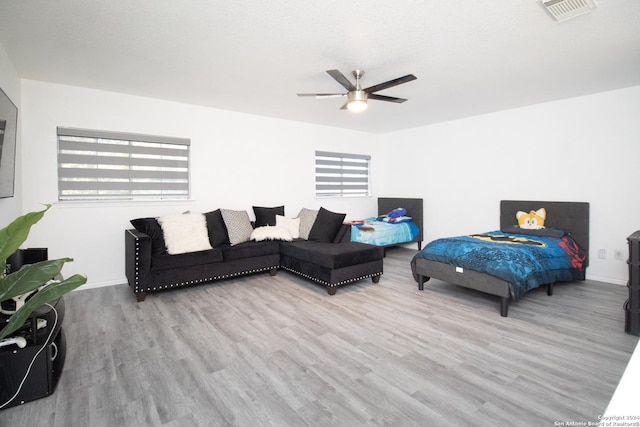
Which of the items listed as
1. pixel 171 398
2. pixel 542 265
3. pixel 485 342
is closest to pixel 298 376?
pixel 171 398

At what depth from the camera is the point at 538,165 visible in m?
4.73

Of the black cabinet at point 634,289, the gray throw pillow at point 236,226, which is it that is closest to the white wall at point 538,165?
the black cabinet at point 634,289

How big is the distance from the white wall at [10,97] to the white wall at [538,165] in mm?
5869

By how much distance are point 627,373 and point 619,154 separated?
4.64 metres

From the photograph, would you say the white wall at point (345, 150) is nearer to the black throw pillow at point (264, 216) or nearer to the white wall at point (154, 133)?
the white wall at point (154, 133)

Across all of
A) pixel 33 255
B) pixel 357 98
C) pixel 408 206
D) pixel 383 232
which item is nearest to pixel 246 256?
pixel 33 255

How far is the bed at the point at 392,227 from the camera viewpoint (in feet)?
18.0

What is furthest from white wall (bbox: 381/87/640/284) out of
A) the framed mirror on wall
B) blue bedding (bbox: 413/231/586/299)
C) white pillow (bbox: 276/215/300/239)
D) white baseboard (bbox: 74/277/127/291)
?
the framed mirror on wall

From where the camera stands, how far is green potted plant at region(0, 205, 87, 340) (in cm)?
126

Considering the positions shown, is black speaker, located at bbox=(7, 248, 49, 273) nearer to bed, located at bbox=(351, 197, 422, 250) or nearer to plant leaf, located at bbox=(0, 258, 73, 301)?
plant leaf, located at bbox=(0, 258, 73, 301)

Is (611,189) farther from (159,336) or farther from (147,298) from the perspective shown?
(147,298)

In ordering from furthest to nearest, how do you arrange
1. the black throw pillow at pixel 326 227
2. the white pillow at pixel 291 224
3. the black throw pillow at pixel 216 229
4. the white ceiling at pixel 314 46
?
the white pillow at pixel 291 224, the black throw pillow at pixel 326 227, the black throw pillow at pixel 216 229, the white ceiling at pixel 314 46

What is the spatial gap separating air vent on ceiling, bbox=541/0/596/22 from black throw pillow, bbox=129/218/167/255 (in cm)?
417

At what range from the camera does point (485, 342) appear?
A: 2.56 metres
